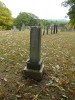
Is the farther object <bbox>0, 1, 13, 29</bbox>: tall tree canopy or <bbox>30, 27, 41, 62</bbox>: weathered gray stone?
<bbox>0, 1, 13, 29</bbox>: tall tree canopy

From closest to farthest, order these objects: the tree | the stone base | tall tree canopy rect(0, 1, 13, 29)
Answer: the stone base < the tree < tall tree canopy rect(0, 1, 13, 29)

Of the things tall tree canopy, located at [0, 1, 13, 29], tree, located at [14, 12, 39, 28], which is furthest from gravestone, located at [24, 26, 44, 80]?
tall tree canopy, located at [0, 1, 13, 29]

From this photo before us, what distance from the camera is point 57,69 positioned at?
5922 millimetres

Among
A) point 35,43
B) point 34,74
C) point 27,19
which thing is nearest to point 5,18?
point 27,19

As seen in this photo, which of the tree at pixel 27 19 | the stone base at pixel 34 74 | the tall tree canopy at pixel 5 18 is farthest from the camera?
the tall tree canopy at pixel 5 18

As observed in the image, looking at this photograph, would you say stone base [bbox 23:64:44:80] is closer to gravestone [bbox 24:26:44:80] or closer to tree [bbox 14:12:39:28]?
gravestone [bbox 24:26:44:80]

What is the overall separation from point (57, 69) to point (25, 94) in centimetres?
205

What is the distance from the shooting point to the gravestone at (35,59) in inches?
189

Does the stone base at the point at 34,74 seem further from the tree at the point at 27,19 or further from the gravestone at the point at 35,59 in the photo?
the tree at the point at 27,19

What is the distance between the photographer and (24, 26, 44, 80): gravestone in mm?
4812

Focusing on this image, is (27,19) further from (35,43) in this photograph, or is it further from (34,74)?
(34,74)

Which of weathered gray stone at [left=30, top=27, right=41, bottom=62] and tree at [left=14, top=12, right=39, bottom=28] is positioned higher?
tree at [left=14, top=12, right=39, bottom=28]

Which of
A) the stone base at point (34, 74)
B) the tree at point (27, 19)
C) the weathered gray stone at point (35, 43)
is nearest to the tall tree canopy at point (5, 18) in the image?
the tree at point (27, 19)

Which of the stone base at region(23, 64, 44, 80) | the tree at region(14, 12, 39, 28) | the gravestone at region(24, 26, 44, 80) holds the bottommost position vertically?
the stone base at region(23, 64, 44, 80)
